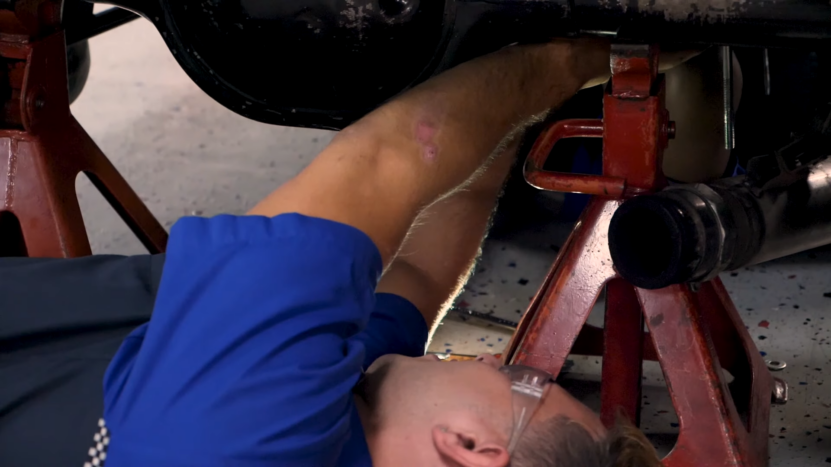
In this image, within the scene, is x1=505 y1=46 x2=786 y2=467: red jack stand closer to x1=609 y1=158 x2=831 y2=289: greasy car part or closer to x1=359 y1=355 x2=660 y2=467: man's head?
x1=609 y1=158 x2=831 y2=289: greasy car part

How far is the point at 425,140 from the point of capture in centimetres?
82

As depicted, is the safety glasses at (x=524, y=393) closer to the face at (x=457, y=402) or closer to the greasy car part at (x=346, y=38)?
the face at (x=457, y=402)

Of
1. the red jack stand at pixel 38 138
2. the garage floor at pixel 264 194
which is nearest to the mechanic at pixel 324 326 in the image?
the red jack stand at pixel 38 138

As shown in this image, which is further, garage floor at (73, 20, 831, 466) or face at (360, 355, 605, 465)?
garage floor at (73, 20, 831, 466)

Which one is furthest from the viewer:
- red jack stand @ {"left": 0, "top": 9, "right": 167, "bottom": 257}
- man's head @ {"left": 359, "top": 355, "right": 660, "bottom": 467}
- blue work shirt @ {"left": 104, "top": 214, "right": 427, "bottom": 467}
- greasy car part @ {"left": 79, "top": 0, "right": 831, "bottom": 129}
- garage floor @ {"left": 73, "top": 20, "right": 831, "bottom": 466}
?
garage floor @ {"left": 73, "top": 20, "right": 831, "bottom": 466}

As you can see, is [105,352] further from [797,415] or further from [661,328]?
[797,415]

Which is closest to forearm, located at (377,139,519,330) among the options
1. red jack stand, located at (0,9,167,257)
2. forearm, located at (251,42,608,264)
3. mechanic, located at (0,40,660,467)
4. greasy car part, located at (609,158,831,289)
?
mechanic, located at (0,40,660,467)

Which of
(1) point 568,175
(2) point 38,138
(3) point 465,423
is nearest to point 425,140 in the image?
(1) point 568,175

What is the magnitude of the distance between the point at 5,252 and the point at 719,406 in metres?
1.07

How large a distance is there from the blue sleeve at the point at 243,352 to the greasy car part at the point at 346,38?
391 millimetres

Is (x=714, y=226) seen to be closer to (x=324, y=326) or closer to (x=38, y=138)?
(x=324, y=326)

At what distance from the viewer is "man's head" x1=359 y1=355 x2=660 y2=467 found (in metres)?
0.69

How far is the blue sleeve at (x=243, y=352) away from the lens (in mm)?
583

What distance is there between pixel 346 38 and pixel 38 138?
49 centimetres
